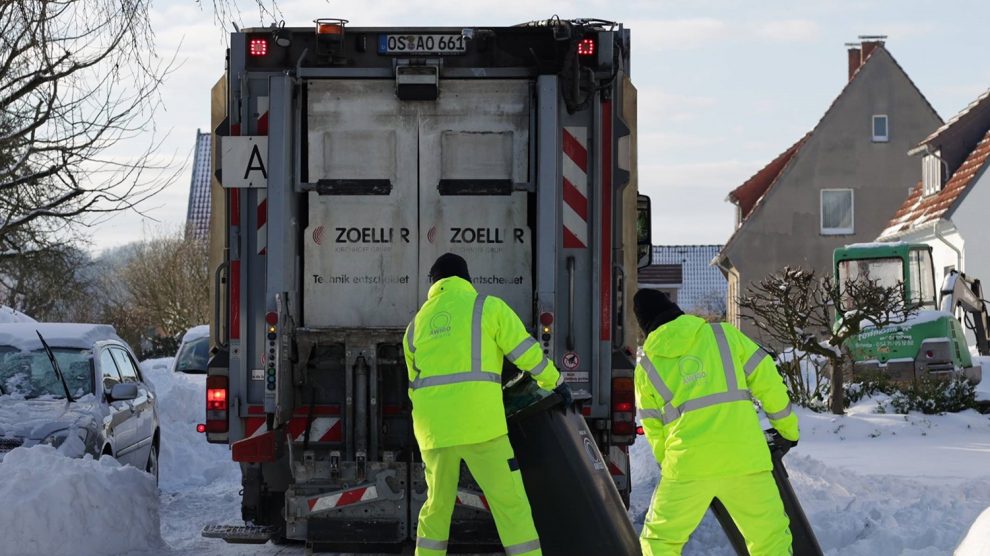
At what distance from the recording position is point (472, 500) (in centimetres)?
777

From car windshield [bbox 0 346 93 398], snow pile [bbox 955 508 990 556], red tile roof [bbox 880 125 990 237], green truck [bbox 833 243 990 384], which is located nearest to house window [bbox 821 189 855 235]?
red tile roof [bbox 880 125 990 237]

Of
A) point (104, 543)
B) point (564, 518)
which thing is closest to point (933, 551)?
point (564, 518)

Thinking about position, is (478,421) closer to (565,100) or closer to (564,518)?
(564,518)

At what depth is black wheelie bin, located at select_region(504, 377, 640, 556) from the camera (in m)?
7.26

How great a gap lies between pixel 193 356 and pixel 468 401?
53.5ft

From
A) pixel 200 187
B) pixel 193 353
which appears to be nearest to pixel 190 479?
pixel 193 353

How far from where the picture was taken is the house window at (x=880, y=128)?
43000 millimetres

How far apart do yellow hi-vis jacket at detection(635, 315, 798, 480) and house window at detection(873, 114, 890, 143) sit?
37.7 m

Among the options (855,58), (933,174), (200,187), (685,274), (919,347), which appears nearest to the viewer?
(919,347)

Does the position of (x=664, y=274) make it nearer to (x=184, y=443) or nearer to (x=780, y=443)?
(x=184, y=443)

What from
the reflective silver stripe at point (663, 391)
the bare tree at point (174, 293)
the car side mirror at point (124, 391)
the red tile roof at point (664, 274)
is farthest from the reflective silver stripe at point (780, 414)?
the red tile roof at point (664, 274)

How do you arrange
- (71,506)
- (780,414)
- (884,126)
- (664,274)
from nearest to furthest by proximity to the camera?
1. (780,414)
2. (71,506)
3. (884,126)
4. (664,274)

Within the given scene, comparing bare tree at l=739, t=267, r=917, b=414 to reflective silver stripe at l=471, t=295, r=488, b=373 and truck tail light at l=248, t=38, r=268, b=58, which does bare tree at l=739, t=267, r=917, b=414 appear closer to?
truck tail light at l=248, t=38, r=268, b=58

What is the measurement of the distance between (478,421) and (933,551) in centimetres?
293
